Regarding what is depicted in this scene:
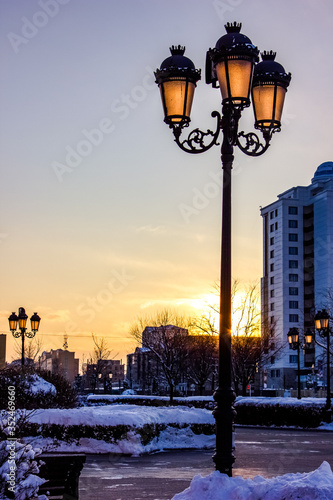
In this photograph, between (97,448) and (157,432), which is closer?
(97,448)

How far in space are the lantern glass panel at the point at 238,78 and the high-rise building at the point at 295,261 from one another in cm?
10060

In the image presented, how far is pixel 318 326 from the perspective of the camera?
101 feet

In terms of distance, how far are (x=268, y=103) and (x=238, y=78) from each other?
38.6 inches

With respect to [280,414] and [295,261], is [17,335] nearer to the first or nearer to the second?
[280,414]

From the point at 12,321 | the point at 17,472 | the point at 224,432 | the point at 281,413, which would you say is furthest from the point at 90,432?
the point at 281,413

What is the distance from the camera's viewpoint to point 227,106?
26.5 ft

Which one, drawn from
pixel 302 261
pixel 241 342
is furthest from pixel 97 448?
pixel 302 261

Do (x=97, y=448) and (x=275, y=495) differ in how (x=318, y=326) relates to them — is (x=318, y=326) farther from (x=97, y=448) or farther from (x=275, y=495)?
(x=275, y=495)

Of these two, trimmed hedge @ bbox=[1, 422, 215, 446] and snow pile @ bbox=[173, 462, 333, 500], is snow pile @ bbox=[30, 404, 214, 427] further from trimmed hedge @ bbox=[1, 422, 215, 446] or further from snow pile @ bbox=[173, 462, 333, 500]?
snow pile @ bbox=[173, 462, 333, 500]

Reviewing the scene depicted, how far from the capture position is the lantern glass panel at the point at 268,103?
857cm

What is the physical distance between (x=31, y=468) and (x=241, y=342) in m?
50.6

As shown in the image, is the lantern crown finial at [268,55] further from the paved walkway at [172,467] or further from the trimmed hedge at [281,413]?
the trimmed hedge at [281,413]

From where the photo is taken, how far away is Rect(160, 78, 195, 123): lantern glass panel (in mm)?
8211

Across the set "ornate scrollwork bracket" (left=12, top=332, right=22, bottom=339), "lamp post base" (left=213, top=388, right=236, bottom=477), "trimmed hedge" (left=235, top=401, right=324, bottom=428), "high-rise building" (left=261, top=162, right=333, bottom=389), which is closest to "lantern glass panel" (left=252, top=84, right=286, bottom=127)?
"lamp post base" (left=213, top=388, right=236, bottom=477)
